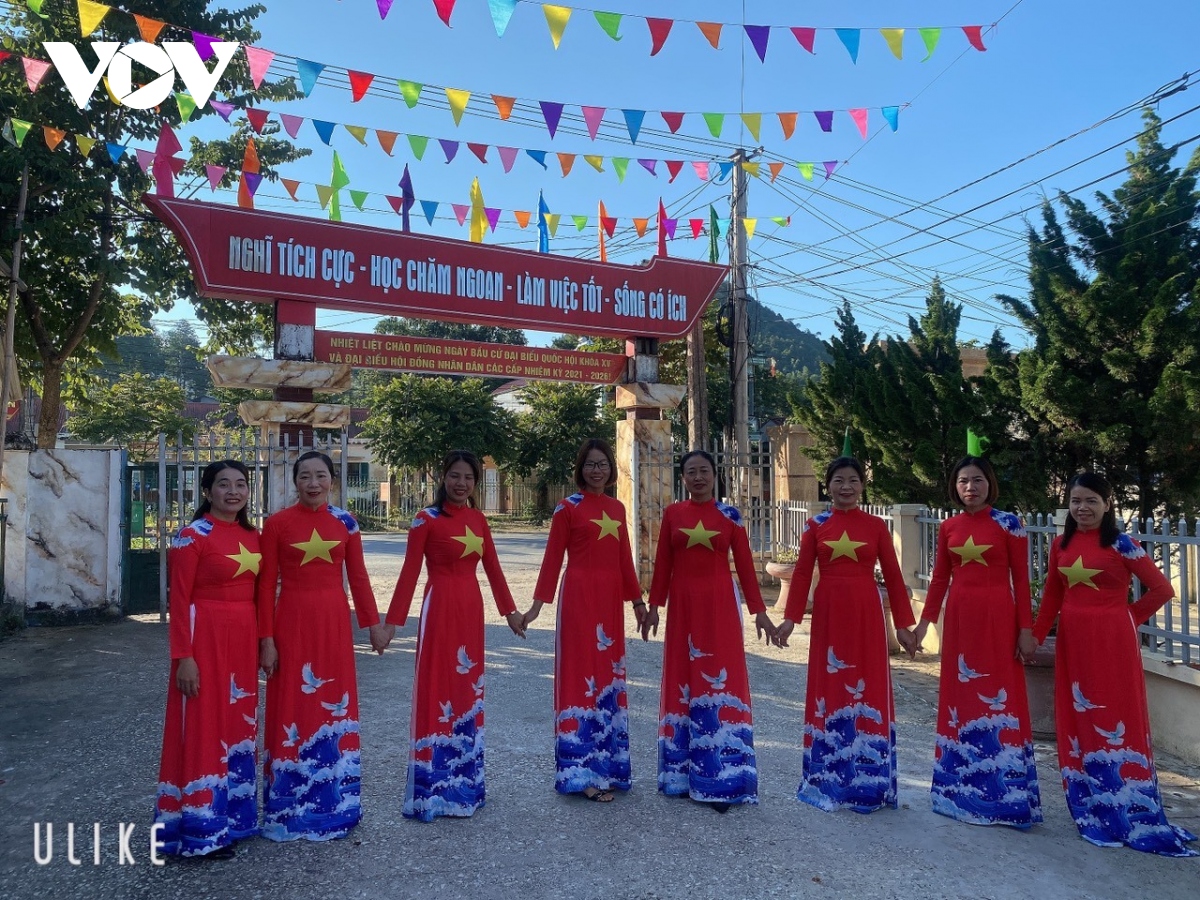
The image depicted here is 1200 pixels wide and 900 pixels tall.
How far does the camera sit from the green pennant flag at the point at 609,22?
6215 millimetres

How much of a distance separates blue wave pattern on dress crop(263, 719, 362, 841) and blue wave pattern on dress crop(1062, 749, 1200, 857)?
10.5ft

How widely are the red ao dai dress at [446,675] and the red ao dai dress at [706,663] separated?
3.01ft

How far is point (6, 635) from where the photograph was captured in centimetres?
775

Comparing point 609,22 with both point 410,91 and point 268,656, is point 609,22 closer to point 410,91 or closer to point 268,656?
point 410,91

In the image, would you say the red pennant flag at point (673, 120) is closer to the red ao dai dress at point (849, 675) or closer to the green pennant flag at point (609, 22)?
the green pennant flag at point (609, 22)

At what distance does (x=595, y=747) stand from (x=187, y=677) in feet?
6.00

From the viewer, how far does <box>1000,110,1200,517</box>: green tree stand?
7.16 metres

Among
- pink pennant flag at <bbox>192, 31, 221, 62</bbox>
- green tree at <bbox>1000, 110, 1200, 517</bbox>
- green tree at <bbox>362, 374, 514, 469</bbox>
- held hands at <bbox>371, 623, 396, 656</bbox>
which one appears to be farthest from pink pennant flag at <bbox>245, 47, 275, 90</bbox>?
green tree at <bbox>362, 374, 514, 469</bbox>

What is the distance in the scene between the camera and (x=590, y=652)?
3.90 meters

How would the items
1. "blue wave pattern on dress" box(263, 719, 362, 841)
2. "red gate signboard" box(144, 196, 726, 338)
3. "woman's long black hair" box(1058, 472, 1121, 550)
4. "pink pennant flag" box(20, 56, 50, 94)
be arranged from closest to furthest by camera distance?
"blue wave pattern on dress" box(263, 719, 362, 841) < "woman's long black hair" box(1058, 472, 1121, 550) < "pink pennant flag" box(20, 56, 50, 94) < "red gate signboard" box(144, 196, 726, 338)

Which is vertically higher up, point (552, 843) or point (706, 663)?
point (706, 663)

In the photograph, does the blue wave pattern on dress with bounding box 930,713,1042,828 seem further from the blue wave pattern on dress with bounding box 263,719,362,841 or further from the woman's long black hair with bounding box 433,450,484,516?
the blue wave pattern on dress with bounding box 263,719,362,841

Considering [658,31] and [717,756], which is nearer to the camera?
[717,756]

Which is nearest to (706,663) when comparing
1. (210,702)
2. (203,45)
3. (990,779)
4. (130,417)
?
(990,779)
